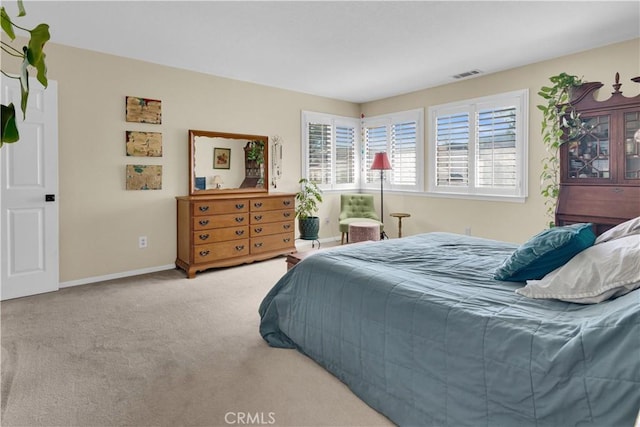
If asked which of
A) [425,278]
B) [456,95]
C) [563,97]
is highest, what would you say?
[456,95]

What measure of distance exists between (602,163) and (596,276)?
8.40ft

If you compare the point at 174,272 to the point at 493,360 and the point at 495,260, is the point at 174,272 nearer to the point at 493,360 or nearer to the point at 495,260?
the point at 495,260

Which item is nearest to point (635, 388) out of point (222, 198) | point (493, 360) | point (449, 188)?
point (493, 360)

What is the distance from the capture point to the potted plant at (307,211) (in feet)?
18.4

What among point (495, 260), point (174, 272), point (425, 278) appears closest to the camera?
point (425, 278)

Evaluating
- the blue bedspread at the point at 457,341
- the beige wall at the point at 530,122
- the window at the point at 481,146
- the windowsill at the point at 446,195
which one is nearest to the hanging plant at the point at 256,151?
the windowsill at the point at 446,195

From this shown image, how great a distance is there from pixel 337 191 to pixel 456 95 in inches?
92.6

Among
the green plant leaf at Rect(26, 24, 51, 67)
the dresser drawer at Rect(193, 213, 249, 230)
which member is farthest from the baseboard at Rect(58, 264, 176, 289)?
the green plant leaf at Rect(26, 24, 51, 67)

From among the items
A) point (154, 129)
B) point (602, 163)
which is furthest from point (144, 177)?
point (602, 163)

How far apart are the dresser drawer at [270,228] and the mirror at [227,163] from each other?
1.79 feet

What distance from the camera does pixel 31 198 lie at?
354 centimetres

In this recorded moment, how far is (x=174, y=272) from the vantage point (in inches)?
171

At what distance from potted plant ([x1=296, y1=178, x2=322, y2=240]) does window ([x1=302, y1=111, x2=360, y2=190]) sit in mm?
269

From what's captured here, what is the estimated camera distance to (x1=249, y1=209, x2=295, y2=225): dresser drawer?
183 inches
